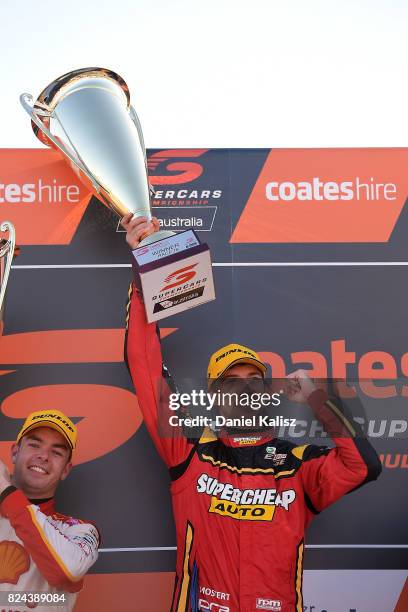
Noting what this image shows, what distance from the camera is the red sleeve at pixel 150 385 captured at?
2746 mm

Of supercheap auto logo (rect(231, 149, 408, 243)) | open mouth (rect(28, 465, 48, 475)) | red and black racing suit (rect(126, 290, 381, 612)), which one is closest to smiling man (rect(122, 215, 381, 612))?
red and black racing suit (rect(126, 290, 381, 612))

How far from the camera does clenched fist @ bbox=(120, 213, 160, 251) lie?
2.89m

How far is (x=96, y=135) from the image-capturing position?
304cm

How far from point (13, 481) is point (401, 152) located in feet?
6.99

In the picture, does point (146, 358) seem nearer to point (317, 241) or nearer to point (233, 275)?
point (233, 275)

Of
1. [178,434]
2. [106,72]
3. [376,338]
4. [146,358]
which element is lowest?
[178,434]

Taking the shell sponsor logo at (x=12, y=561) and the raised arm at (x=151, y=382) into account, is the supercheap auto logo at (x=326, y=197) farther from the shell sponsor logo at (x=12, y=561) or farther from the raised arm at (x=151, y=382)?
the shell sponsor logo at (x=12, y=561)

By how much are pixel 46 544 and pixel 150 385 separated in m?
0.65

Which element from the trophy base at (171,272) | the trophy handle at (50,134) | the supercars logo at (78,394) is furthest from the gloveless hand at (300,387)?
the trophy handle at (50,134)

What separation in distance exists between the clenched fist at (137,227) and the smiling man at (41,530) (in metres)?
0.73

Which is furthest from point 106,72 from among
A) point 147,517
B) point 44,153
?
point 147,517

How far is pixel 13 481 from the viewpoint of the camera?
2758 millimetres

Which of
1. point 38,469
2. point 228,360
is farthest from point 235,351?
point 38,469

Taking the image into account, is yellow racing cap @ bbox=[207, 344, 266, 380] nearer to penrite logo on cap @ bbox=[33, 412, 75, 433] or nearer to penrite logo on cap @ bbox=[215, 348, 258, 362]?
penrite logo on cap @ bbox=[215, 348, 258, 362]
